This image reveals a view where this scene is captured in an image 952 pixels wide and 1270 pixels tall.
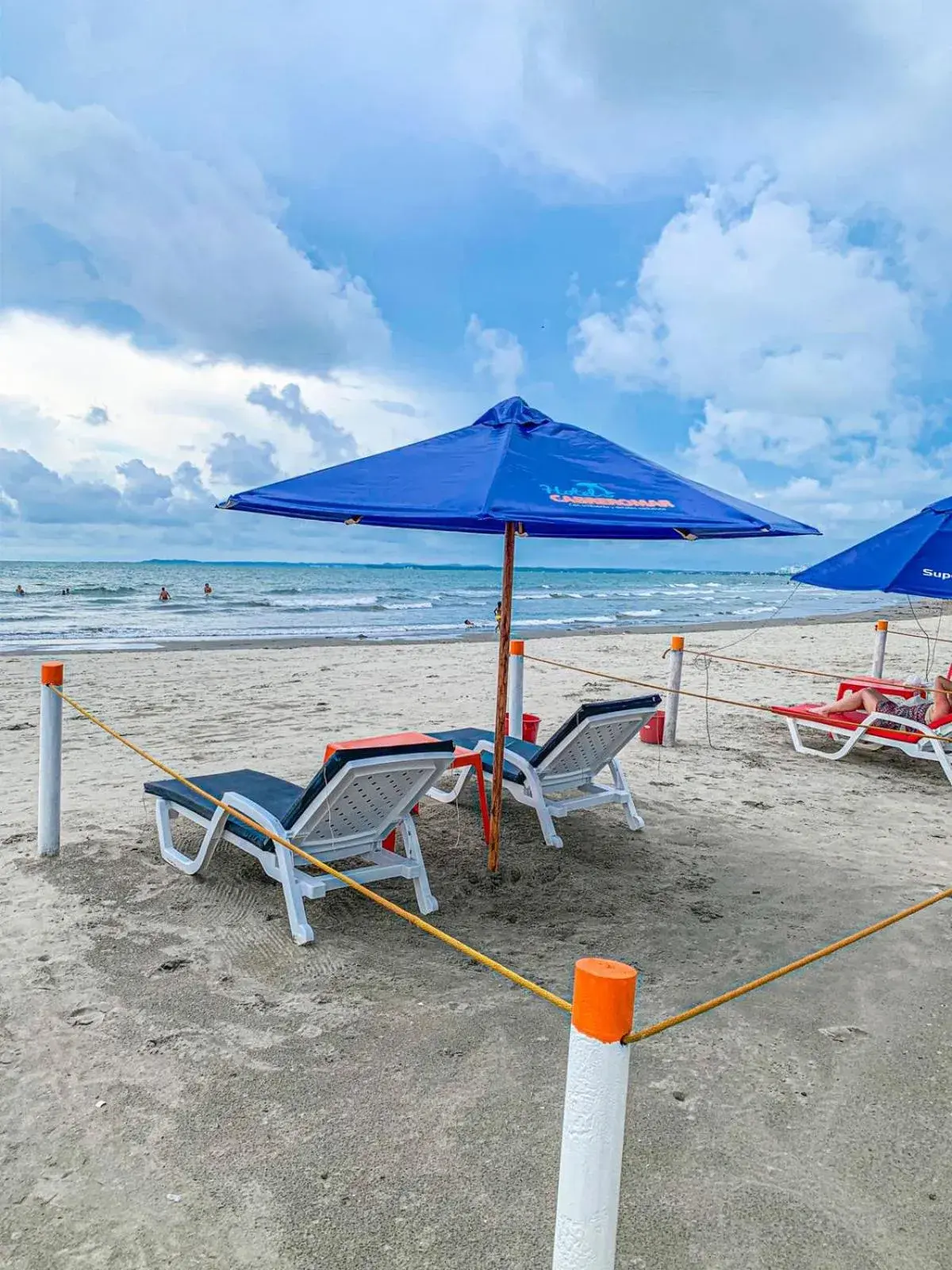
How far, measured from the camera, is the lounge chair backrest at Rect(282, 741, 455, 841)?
147 inches

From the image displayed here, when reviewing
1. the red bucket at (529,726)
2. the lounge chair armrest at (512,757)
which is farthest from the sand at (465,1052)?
the red bucket at (529,726)

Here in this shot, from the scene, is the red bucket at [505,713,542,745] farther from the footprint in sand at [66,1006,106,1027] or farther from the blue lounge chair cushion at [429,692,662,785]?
the footprint in sand at [66,1006,106,1027]

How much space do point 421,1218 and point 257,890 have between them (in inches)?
90.5

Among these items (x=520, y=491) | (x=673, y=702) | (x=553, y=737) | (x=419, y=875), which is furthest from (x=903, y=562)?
(x=419, y=875)

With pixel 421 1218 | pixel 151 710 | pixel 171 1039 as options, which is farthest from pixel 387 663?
pixel 421 1218

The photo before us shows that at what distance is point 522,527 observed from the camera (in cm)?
472

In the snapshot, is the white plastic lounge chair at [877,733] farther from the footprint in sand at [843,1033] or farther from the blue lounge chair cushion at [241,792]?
the blue lounge chair cushion at [241,792]

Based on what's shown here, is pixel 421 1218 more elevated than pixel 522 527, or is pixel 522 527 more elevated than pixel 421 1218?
pixel 522 527

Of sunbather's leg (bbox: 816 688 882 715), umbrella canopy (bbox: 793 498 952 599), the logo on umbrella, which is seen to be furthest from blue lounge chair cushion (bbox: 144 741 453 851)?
sunbather's leg (bbox: 816 688 882 715)

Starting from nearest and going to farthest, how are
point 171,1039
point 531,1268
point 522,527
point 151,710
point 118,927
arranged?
point 531,1268 < point 171,1039 < point 118,927 < point 522,527 < point 151,710

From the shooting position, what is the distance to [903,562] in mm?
6656

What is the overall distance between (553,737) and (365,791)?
1.39 meters

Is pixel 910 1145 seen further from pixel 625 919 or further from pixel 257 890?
pixel 257 890

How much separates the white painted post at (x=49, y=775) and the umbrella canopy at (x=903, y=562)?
208 inches
